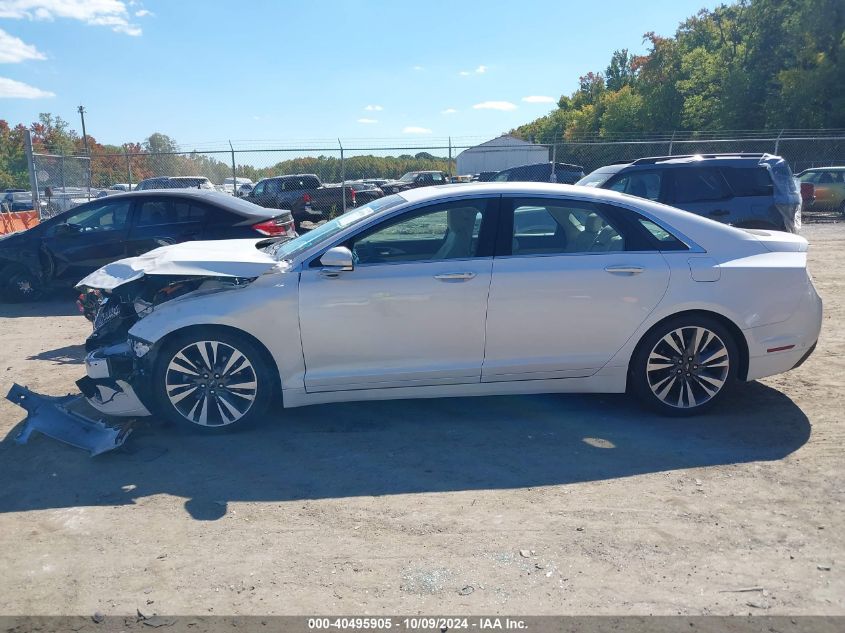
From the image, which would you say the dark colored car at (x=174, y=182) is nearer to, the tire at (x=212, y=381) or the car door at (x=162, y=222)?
the car door at (x=162, y=222)

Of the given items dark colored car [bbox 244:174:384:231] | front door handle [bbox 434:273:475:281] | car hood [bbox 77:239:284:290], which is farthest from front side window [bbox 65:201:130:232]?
dark colored car [bbox 244:174:384:231]

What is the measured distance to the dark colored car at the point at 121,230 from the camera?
31.0 ft

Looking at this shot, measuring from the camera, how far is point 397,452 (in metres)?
4.62

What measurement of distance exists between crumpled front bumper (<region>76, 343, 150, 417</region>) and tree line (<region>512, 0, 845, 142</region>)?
34.9m

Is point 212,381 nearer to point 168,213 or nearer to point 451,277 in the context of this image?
point 451,277

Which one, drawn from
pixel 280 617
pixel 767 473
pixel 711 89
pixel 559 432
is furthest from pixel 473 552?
pixel 711 89

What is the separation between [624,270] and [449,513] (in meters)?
2.16

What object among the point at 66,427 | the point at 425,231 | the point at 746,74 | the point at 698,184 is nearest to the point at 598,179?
the point at 698,184

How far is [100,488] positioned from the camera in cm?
420

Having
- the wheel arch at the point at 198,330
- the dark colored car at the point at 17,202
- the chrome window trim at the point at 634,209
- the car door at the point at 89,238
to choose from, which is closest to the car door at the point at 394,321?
the wheel arch at the point at 198,330

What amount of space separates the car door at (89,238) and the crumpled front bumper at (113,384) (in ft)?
16.6

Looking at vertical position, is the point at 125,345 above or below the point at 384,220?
below

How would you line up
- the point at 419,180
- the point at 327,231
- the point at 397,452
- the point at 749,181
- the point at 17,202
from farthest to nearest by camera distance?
the point at 419,180, the point at 17,202, the point at 749,181, the point at 327,231, the point at 397,452

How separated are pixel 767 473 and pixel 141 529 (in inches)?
142
